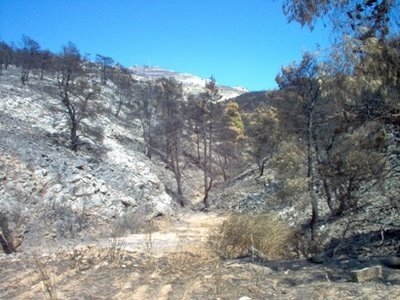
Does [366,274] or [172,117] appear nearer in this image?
[366,274]

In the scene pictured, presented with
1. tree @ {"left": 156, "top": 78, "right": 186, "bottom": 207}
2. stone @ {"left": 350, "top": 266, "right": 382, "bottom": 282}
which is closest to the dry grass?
stone @ {"left": 350, "top": 266, "right": 382, "bottom": 282}

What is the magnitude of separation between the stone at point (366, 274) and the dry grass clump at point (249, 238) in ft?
9.08

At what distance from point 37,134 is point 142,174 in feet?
21.5

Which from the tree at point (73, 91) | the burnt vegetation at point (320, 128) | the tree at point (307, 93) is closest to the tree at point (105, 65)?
the burnt vegetation at point (320, 128)

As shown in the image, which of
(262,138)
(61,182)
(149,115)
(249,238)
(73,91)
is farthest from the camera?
(149,115)

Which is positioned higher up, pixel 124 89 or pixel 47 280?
pixel 124 89

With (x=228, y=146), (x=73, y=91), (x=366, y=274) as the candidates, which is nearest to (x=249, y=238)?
(x=366, y=274)

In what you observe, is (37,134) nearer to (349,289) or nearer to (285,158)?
(285,158)

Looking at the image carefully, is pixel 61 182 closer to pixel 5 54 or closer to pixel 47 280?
pixel 47 280

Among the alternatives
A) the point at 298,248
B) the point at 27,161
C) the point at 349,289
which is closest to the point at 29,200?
the point at 27,161

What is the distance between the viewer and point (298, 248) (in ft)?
30.6

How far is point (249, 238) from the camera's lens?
835cm

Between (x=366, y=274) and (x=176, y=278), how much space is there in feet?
7.77

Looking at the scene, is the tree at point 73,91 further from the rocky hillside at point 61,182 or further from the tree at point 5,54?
the tree at point 5,54
